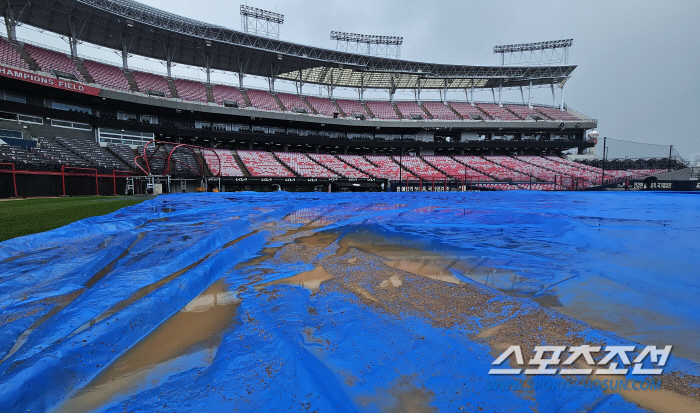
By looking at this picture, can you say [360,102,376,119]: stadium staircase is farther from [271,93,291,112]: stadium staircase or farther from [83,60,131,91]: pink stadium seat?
[83,60,131,91]: pink stadium seat

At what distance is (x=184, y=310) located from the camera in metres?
2.37

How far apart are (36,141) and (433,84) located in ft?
150

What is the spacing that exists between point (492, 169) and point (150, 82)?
40.5 metres

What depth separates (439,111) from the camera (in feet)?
140

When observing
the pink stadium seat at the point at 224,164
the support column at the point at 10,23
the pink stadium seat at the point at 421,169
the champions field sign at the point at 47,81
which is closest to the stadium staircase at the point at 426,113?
the pink stadium seat at the point at 421,169

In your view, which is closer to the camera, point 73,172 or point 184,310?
point 184,310

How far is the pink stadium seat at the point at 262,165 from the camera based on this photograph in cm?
2667

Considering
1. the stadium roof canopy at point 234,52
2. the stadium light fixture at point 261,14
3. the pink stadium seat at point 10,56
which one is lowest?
the pink stadium seat at point 10,56

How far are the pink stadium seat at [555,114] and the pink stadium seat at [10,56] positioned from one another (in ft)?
195

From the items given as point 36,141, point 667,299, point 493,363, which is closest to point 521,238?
point 667,299

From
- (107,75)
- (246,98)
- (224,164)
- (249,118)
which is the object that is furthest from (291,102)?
(107,75)

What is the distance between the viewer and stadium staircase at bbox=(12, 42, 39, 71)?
882 inches

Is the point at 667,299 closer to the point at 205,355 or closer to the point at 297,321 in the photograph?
the point at 297,321

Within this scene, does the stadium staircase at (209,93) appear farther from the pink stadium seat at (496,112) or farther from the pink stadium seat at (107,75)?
the pink stadium seat at (496,112)
